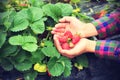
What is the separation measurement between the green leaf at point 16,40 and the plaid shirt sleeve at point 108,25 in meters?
0.62

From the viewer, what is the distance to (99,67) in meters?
2.35

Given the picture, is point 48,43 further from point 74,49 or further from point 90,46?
point 90,46

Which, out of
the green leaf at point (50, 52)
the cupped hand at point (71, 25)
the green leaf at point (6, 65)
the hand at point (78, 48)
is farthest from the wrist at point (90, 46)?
the green leaf at point (6, 65)

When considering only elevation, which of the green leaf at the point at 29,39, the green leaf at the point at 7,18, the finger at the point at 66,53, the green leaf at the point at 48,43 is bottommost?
the finger at the point at 66,53

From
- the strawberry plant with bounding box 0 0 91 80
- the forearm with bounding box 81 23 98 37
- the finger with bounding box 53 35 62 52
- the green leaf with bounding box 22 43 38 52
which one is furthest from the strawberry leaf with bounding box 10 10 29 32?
the forearm with bounding box 81 23 98 37

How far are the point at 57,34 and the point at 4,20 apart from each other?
0.40 metres

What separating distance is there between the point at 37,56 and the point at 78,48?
29cm

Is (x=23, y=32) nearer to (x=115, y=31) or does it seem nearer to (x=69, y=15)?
(x=69, y=15)

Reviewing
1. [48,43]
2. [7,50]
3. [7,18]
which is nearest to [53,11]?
[48,43]

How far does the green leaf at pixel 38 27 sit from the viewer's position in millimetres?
2133

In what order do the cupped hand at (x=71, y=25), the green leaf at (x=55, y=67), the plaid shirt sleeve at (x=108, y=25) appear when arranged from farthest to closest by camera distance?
the plaid shirt sleeve at (x=108, y=25) → the cupped hand at (x=71, y=25) → the green leaf at (x=55, y=67)

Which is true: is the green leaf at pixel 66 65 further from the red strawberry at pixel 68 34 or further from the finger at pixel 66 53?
the red strawberry at pixel 68 34

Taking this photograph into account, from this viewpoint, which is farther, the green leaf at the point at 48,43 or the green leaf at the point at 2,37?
the green leaf at the point at 48,43

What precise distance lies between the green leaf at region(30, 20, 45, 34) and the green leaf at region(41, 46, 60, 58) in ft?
0.41
